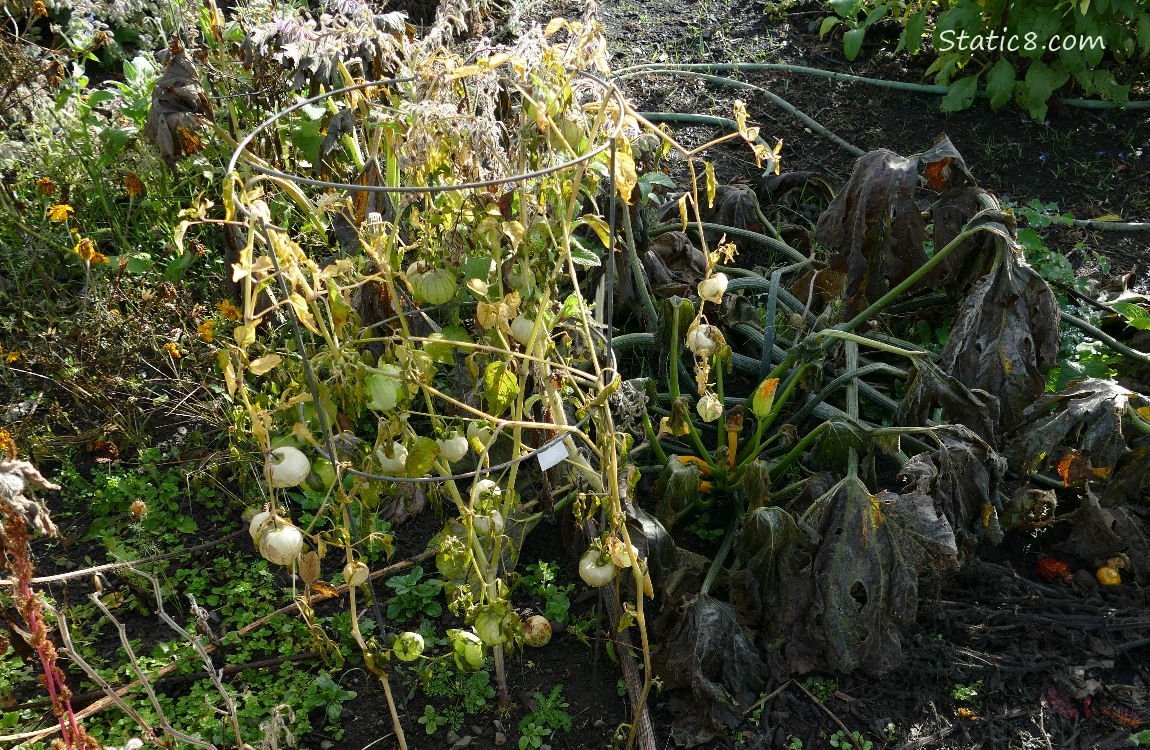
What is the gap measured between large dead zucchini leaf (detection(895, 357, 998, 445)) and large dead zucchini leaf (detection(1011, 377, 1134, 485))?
10 cm

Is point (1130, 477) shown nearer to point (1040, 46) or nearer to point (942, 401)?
point (942, 401)

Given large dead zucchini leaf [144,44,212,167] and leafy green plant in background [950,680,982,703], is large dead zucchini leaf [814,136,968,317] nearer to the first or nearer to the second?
leafy green plant in background [950,680,982,703]

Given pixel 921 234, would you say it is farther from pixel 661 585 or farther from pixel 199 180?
pixel 199 180

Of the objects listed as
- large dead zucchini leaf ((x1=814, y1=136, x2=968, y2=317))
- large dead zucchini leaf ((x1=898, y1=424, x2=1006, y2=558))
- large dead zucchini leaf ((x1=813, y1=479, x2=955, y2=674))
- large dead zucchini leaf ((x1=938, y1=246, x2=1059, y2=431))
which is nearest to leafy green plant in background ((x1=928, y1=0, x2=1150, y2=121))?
large dead zucchini leaf ((x1=814, y1=136, x2=968, y2=317))

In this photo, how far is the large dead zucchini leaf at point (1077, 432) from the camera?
215cm

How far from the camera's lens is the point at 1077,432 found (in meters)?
2.21

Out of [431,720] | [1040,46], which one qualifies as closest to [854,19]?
[1040,46]

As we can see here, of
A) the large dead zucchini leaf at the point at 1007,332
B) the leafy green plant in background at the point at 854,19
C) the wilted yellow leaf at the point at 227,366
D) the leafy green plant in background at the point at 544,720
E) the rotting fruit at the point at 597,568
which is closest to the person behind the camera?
the wilted yellow leaf at the point at 227,366

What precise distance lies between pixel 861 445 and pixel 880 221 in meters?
0.70

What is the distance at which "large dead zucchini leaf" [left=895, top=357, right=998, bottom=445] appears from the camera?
2188 millimetres
